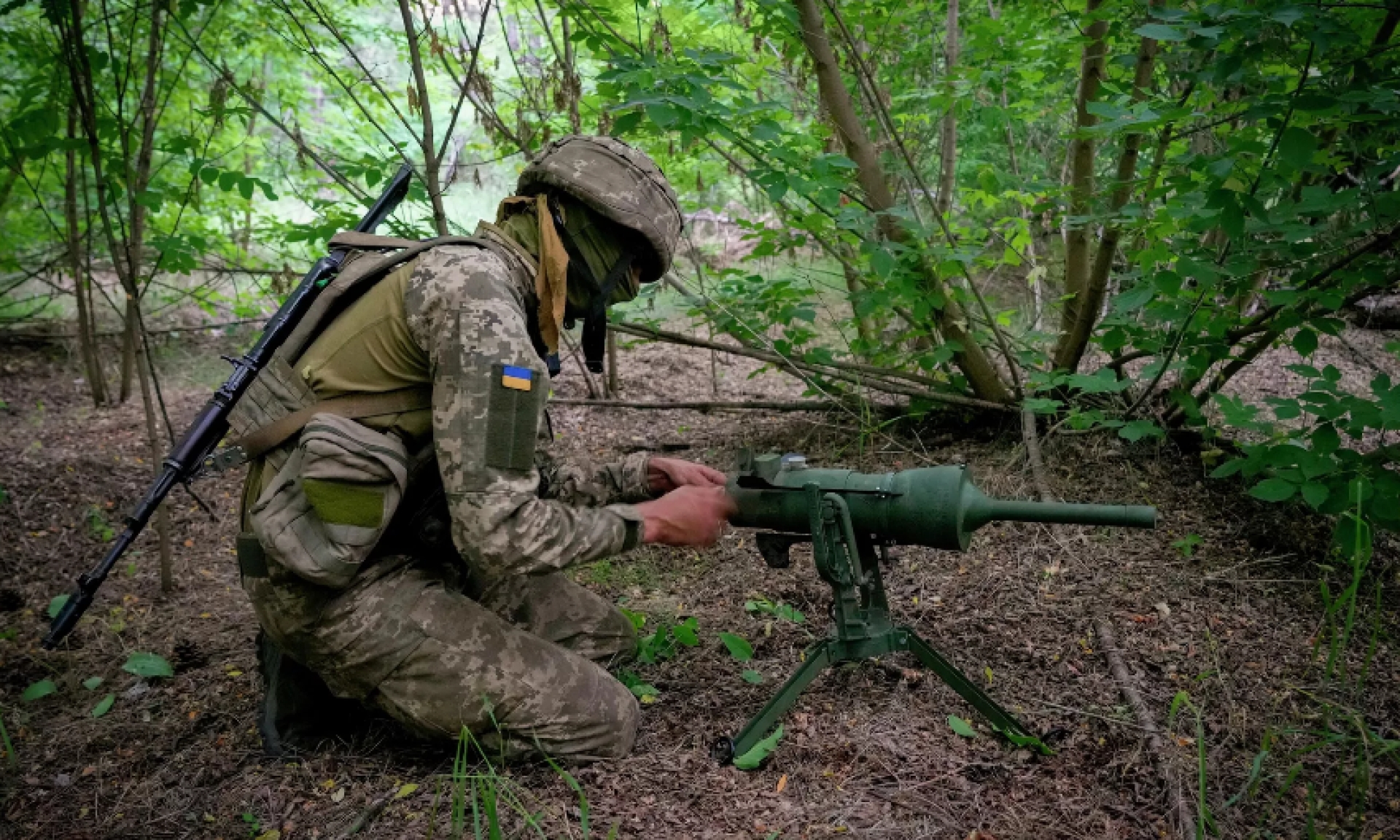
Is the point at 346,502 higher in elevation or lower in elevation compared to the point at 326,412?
lower

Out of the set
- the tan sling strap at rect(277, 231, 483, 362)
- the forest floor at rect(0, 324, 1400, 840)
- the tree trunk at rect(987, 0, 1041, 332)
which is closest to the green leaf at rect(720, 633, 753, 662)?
the forest floor at rect(0, 324, 1400, 840)

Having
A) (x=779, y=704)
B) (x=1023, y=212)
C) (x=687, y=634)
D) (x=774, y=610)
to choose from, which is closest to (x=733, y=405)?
(x=774, y=610)

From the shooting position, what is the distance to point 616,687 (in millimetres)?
2975

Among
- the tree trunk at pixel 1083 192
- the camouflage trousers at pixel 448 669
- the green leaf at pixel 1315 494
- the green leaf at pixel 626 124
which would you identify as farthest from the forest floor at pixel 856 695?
the green leaf at pixel 626 124

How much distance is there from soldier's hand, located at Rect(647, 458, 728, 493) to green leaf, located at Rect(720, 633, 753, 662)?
58 centimetres

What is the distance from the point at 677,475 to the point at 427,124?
2.22 m

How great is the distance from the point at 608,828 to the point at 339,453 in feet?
4.30

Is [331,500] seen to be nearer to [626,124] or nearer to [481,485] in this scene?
[481,485]

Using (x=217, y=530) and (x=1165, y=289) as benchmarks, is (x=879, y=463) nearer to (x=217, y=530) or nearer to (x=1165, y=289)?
(x=1165, y=289)

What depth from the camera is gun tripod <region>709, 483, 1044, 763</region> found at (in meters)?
2.69

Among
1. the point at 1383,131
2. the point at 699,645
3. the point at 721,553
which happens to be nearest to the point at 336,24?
the point at 721,553

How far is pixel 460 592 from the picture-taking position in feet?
10.00

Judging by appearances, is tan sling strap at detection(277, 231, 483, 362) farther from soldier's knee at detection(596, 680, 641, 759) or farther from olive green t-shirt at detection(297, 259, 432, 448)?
soldier's knee at detection(596, 680, 641, 759)

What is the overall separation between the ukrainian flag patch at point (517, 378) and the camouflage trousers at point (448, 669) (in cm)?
79
